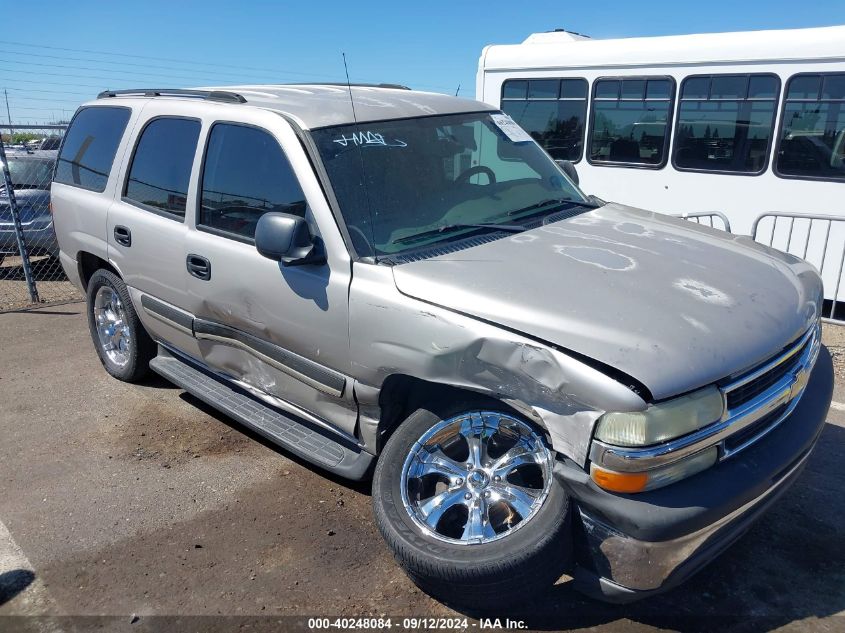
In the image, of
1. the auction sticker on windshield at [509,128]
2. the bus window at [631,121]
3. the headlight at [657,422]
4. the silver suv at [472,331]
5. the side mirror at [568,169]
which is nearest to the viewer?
the headlight at [657,422]

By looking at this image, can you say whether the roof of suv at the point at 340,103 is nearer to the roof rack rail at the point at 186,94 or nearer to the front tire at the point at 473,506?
the roof rack rail at the point at 186,94

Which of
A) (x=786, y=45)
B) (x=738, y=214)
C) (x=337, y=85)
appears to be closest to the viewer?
(x=337, y=85)

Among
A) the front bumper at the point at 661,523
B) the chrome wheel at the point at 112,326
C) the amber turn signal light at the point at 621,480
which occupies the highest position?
the amber turn signal light at the point at 621,480

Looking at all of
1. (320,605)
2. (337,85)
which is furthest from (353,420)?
(337,85)

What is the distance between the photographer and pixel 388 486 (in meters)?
2.99

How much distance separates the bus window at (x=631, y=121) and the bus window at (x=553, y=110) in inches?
8.4

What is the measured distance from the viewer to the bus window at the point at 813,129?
7305 mm

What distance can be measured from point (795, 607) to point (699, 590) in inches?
14.9

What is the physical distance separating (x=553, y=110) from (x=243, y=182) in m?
6.62

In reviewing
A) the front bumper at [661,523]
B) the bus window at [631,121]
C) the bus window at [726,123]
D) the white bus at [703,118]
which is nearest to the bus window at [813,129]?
the white bus at [703,118]

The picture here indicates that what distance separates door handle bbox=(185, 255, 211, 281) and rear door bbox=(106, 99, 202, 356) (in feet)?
0.38

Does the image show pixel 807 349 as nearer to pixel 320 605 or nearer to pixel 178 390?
pixel 320 605

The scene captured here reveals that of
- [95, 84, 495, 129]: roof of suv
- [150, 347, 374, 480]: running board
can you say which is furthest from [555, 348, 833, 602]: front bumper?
[95, 84, 495, 129]: roof of suv

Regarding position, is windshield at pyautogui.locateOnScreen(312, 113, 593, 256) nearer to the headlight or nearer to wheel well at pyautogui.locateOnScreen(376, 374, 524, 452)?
wheel well at pyautogui.locateOnScreen(376, 374, 524, 452)
